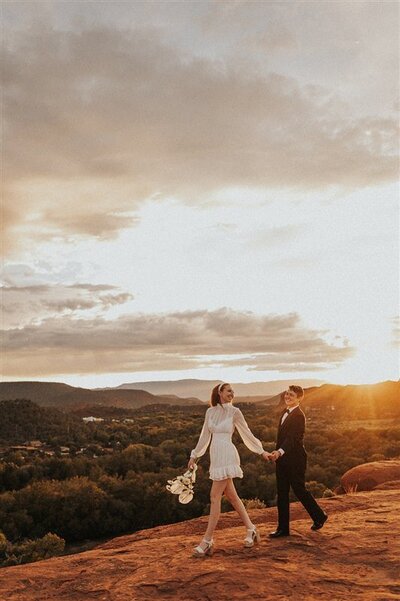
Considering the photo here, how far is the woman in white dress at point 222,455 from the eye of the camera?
7.32 metres

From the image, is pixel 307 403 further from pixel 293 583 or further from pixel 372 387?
pixel 293 583

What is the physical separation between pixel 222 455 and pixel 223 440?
0.20 meters

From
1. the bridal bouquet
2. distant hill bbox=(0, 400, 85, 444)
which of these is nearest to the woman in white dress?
the bridal bouquet

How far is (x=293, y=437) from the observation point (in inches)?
305

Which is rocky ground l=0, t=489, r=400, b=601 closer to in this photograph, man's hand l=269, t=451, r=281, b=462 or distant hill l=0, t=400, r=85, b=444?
man's hand l=269, t=451, r=281, b=462

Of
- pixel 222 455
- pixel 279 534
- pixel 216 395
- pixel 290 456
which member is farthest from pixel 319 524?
pixel 216 395

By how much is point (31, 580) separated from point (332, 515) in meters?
5.28

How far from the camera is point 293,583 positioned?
5996 millimetres

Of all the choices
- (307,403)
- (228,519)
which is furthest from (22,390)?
(228,519)

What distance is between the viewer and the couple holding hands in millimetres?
7379

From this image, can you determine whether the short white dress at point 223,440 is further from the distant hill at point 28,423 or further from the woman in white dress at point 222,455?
the distant hill at point 28,423

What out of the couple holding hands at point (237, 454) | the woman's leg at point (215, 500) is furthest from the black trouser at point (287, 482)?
the woman's leg at point (215, 500)

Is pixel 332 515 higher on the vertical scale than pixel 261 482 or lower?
higher

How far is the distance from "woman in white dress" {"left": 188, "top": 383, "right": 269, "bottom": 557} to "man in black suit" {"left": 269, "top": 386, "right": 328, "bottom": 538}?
381 millimetres
